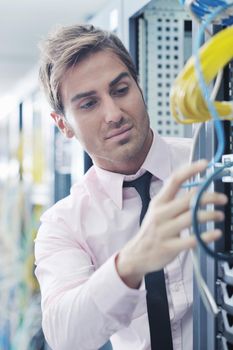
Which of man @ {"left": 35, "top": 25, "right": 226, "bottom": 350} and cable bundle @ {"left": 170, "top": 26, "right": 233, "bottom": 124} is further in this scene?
man @ {"left": 35, "top": 25, "right": 226, "bottom": 350}

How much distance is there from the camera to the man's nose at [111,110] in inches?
40.0

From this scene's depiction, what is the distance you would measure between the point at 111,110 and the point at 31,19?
1756 millimetres

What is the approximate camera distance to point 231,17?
671 millimetres

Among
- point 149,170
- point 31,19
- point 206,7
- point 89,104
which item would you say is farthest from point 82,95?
point 31,19

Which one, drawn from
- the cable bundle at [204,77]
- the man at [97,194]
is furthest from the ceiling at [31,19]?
the cable bundle at [204,77]

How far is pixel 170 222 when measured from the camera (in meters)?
0.58

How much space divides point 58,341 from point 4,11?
1892 millimetres

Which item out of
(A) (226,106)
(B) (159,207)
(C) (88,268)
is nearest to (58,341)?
(C) (88,268)

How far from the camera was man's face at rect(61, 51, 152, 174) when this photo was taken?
1039 millimetres

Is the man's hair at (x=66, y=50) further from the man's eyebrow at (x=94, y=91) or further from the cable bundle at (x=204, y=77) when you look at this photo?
the cable bundle at (x=204, y=77)

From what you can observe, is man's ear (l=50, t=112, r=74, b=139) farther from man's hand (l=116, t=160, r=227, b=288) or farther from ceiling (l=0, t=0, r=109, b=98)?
man's hand (l=116, t=160, r=227, b=288)

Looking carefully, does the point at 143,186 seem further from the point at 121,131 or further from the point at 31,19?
the point at 31,19

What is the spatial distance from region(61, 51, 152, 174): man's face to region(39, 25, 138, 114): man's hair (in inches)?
0.7

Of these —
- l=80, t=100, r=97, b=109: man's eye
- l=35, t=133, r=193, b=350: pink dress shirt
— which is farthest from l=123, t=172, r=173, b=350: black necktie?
l=80, t=100, r=97, b=109: man's eye
